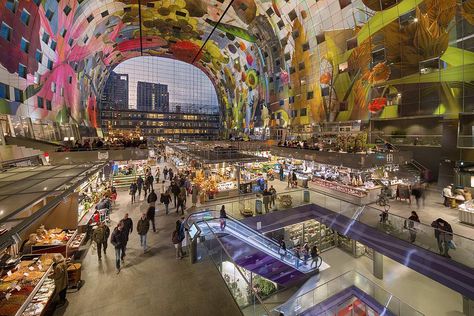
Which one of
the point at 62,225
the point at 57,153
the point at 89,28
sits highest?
the point at 89,28

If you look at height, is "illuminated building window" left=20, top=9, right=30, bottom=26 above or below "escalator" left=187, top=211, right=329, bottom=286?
above

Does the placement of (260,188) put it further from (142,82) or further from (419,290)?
(142,82)

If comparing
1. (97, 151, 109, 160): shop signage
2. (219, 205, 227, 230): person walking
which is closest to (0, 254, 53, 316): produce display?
(219, 205, 227, 230): person walking

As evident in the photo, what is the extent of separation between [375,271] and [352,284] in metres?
1.48

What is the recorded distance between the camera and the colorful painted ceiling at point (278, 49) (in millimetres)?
11773

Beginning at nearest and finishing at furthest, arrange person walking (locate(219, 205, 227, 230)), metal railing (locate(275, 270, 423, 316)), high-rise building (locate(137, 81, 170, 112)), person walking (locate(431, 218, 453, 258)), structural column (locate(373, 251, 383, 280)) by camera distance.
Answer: person walking (locate(431, 218, 453, 258))
metal railing (locate(275, 270, 423, 316))
person walking (locate(219, 205, 227, 230))
structural column (locate(373, 251, 383, 280))
high-rise building (locate(137, 81, 170, 112))

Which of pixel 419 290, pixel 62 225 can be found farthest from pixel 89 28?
pixel 419 290

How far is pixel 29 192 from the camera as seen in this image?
3938mm

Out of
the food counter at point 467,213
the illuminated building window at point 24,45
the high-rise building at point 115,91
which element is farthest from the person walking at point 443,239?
the high-rise building at point 115,91

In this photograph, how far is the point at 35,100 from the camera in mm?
14102

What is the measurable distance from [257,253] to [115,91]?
49.3 m

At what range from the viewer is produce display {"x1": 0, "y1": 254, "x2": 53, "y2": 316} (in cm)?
352

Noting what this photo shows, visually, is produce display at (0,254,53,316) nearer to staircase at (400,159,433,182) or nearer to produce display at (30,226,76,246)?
produce display at (30,226,76,246)

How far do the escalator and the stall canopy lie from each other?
10.7 feet
